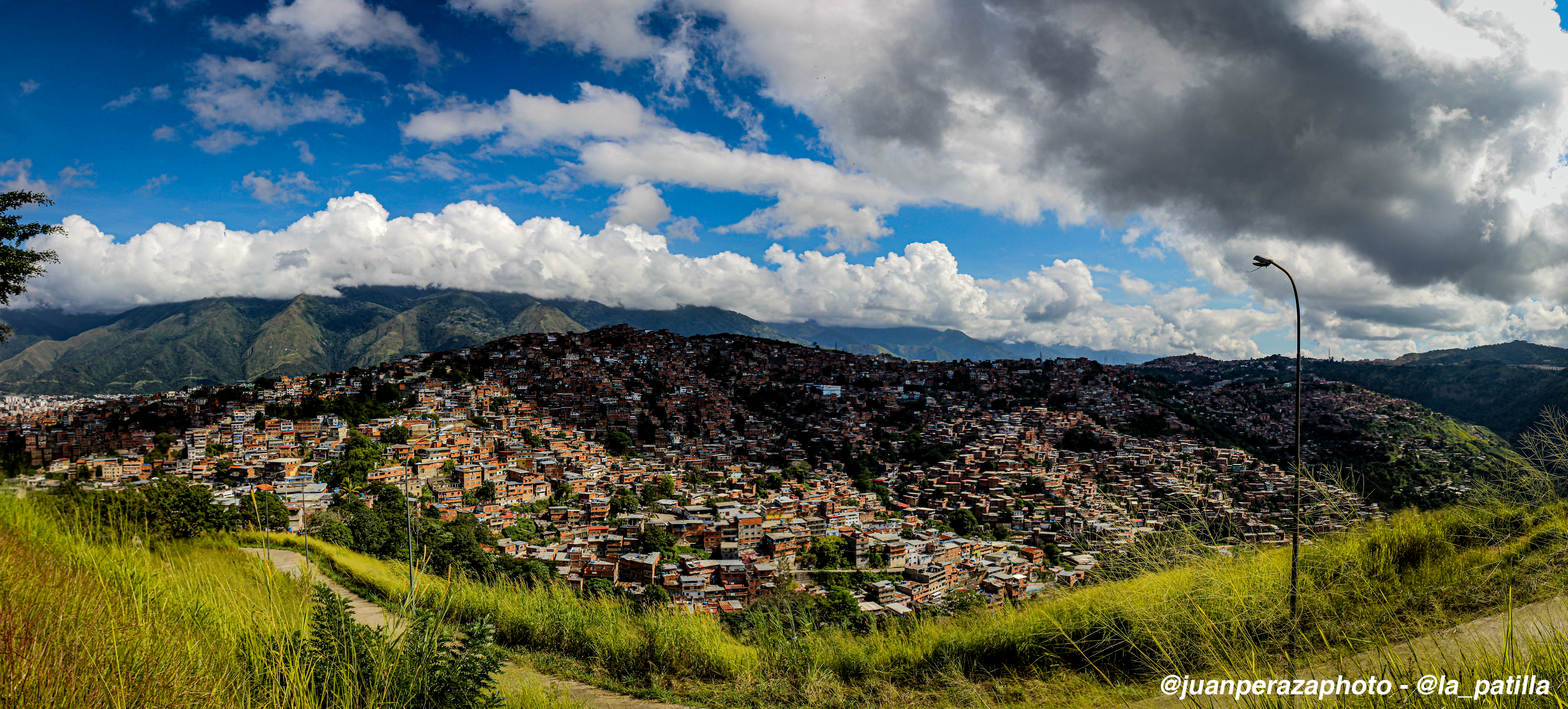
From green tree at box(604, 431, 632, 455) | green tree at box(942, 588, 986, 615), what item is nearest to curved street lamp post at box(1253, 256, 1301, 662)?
green tree at box(942, 588, 986, 615)

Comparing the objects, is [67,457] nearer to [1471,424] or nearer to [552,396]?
Result: [552,396]

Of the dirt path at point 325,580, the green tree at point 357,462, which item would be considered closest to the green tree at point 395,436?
the green tree at point 357,462

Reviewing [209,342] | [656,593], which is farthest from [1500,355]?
[209,342]

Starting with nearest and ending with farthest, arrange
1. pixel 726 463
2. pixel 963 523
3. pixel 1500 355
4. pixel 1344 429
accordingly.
Answer: pixel 963 523
pixel 726 463
pixel 1344 429
pixel 1500 355

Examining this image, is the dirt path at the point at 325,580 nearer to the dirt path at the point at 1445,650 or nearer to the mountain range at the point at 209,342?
the dirt path at the point at 1445,650

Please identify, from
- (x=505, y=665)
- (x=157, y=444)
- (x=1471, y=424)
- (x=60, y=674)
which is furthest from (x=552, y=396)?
(x=1471, y=424)

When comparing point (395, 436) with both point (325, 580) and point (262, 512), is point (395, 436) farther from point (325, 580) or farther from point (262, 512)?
point (325, 580)
